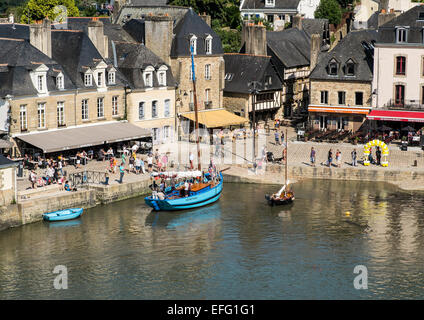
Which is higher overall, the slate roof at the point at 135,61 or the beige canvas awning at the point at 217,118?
the slate roof at the point at 135,61

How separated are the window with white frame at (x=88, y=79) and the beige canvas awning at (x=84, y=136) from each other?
2.87m

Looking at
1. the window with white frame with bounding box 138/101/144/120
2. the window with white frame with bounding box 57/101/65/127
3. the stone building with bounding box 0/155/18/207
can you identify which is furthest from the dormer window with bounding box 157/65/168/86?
the stone building with bounding box 0/155/18/207

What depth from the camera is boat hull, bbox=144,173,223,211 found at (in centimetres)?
5319

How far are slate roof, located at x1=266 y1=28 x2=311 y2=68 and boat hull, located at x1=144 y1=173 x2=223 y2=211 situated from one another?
24.6 m

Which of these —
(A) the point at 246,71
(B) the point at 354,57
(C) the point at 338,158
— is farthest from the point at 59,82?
(B) the point at 354,57

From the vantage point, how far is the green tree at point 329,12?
10438 centimetres

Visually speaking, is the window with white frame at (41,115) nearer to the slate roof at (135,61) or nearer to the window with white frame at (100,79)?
the window with white frame at (100,79)

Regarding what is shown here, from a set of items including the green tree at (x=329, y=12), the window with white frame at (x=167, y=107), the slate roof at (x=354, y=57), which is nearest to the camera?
the window with white frame at (x=167, y=107)

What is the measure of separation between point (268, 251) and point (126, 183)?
42.7 ft

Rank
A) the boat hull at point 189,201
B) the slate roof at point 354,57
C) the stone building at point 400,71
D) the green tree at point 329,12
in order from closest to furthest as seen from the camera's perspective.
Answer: the boat hull at point 189,201 → the stone building at point 400,71 → the slate roof at point 354,57 → the green tree at point 329,12

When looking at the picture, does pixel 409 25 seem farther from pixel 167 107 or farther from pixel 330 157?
pixel 167 107

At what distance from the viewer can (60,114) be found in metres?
60.0

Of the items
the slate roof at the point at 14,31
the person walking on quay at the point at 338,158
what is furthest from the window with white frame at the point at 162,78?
the person walking on quay at the point at 338,158
